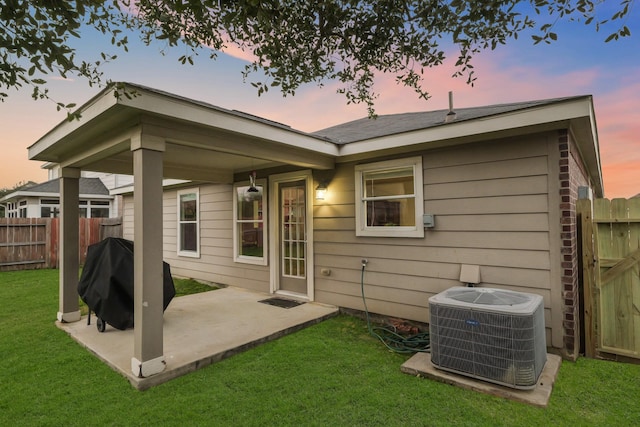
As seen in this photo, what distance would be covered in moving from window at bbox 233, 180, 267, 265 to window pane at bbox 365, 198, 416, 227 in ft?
7.08

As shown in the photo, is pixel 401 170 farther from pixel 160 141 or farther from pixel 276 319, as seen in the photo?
pixel 160 141

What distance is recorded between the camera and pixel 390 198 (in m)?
4.43

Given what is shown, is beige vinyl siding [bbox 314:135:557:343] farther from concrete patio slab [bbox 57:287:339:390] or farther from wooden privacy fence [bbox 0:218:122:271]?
wooden privacy fence [bbox 0:218:122:271]

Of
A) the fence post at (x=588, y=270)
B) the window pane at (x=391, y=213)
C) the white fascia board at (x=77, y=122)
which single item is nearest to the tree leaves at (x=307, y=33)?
the white fascia board at (x=77, y=122)

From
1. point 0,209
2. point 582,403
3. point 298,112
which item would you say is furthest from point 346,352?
point 0,209

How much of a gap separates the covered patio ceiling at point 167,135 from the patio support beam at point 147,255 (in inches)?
7.7

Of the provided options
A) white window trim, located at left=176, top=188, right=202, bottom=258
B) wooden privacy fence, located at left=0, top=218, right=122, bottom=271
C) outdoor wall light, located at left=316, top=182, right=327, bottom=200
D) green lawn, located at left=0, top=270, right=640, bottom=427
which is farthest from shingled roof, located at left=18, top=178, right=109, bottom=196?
outdoor wall light, located at left=316, top=182, right=327, bottom=200

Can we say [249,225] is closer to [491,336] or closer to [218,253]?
[218,253]

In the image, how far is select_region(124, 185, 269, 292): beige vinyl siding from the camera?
6.28 meters

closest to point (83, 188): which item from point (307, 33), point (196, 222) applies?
point (196, 222)

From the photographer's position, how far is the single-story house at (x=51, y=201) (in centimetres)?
1339

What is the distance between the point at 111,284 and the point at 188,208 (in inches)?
169

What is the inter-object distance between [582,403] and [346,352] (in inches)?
77.9

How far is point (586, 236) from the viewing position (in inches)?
134
